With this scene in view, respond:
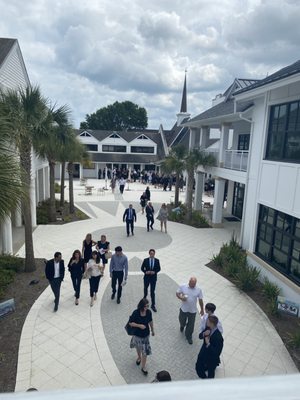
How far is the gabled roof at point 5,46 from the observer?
1236 cm

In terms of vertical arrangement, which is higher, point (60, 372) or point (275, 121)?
point (275, 121)

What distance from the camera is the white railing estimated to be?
49.8 feet

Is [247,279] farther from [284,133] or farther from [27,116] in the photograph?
[27,116]

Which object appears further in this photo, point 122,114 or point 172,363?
point 122,114

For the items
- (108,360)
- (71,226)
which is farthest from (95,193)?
(108,360)

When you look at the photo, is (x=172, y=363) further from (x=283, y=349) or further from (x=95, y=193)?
(x=95, y=193)

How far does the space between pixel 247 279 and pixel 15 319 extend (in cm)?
716

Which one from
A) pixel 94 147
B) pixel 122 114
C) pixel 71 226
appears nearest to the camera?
pixel 71 226

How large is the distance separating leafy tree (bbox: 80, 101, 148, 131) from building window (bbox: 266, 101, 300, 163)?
64.8 m

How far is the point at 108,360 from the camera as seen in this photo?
650cm

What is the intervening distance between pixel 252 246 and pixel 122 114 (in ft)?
217

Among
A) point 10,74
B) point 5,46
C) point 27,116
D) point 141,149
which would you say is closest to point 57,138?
point 10,74

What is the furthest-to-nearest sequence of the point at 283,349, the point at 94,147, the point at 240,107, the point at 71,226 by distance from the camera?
1. the point at 94,147
2. the point at 71,226
3. the point at 240,107
4. the point at 283,349

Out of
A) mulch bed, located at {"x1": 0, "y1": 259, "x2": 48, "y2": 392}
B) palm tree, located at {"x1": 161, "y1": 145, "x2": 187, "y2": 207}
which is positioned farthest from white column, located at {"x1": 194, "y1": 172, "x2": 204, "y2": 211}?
mulch bed, located at {"x1": 0, "y1": 259, "x2": 48, "y2": 392}
